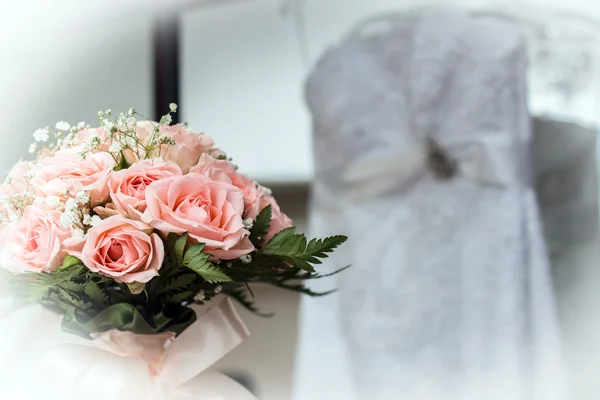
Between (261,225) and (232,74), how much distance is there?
127 centimetres

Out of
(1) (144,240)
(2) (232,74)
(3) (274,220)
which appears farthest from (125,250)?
(2) (232,74)

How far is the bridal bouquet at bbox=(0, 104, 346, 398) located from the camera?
411 mm

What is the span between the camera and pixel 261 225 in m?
0.46

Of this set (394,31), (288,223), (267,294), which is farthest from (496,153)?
(267,294)

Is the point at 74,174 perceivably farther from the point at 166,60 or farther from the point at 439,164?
the point at 166,60

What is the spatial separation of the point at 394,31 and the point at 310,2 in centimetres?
48

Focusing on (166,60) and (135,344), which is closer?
(135,344)

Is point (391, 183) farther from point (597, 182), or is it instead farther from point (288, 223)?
point (288, 223)

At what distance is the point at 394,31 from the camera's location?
1.16 metres

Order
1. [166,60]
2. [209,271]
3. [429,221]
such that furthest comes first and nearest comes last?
[166,60], [429,221], [209,271]

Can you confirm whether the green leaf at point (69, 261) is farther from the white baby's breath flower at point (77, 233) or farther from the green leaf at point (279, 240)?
the green leaf at point (279, 240)

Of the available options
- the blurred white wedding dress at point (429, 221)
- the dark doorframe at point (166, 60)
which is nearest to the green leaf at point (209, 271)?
the blurred white wedding dress at point (429, 221)

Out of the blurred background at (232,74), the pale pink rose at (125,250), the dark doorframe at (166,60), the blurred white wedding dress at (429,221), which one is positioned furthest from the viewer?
the dark doorframe at (166,60)

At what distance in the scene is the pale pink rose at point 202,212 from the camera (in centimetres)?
41
